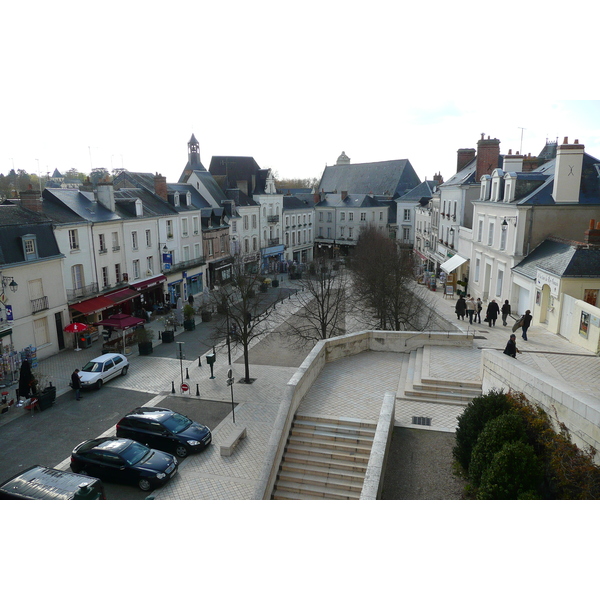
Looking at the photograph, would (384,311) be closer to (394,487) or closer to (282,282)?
(394,487)

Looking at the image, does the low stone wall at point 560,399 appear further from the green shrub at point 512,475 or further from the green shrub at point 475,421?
the green shrub at point 512,475

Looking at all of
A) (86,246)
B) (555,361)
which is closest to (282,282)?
(86,246)

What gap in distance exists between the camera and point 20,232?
830 inches

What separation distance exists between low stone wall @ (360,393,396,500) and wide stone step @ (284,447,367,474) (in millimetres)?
1008

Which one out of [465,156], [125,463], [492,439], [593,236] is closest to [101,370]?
[125,463]

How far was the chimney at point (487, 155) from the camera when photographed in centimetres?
3073

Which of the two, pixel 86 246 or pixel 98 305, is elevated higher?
pixel 86 246

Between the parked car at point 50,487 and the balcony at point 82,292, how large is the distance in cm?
1519

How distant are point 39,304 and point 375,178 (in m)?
53.9

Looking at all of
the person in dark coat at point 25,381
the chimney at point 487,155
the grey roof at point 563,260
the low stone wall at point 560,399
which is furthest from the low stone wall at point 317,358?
the chimney at point 487,155

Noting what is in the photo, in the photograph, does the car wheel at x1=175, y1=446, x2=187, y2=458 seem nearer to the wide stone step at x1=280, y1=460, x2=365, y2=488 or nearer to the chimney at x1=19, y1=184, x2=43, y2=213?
the wide stone step at x1=280, y1=460, x2=365, y2=488

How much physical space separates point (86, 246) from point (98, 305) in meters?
3.35

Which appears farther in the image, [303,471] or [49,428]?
[49,428]

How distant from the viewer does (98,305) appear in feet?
83.4
